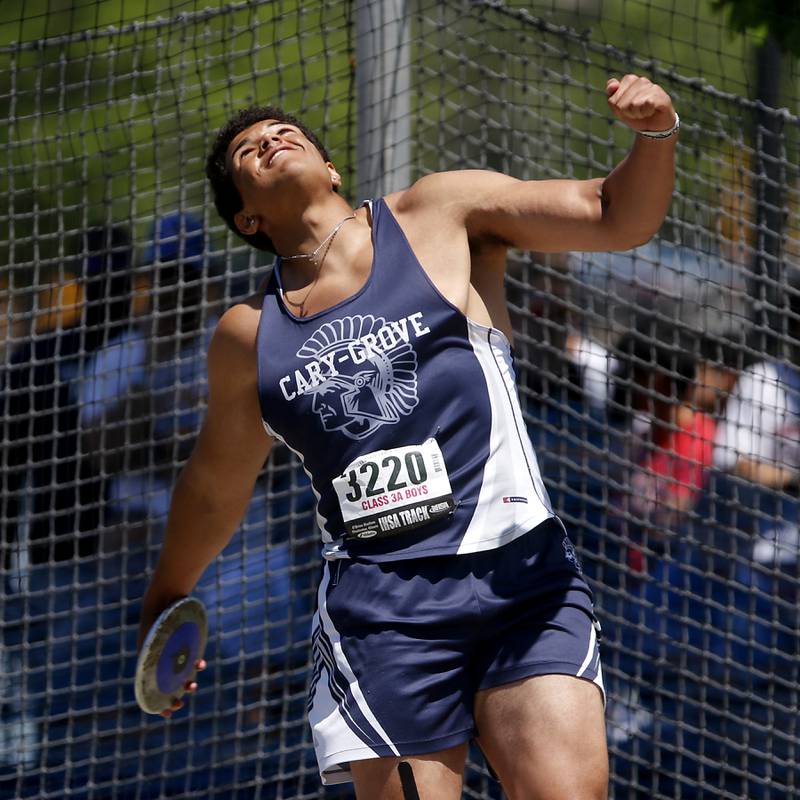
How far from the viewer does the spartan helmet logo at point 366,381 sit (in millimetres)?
2922

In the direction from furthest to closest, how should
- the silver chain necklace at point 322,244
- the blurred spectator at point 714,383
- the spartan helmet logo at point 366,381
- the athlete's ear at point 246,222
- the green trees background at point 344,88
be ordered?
the blurred spectator at point 714,383
the green trees background at point 344,88
the athlete's ear at point 246,222
the silver chain necklace at point 322,244
the spartan helmet logo at point 366,381

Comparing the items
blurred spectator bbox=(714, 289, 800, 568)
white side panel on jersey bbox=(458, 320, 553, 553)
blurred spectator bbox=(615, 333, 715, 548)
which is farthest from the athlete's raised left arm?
blurred spectator bbox=(714, 289, 800, 568)

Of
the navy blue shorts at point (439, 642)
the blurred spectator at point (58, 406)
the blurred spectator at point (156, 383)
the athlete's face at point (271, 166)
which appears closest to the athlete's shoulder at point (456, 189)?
the athlete's face at point (271, 166)

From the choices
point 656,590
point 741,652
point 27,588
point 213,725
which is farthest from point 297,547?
point 741,652

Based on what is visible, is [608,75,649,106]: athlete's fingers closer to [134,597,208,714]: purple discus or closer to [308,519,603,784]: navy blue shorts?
[308,519,603,784]: navy blue shorts

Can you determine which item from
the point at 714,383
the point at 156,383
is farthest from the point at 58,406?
the point at 714,383

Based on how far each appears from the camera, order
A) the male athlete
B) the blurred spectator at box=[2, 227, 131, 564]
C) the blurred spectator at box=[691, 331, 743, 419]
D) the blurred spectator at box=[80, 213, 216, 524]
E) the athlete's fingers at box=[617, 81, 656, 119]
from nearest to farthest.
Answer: the athlete's fingers at box=[617, 81, 656, 119]
the male athlete
the blurred spectator at box=[2, 227, 131, 564]
the blurred spectator at box=[80, 213, 216, 524]
the blurred spectator at box=[691, 331, 743, 419]

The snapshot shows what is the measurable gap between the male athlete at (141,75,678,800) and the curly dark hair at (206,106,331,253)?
348 millimetres

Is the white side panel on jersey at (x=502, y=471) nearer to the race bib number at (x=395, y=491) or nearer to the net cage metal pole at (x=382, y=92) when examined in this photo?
the race bib number at (x=395, y=491)

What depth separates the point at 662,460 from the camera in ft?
17.0

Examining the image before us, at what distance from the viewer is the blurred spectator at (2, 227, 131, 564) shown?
15.7ft

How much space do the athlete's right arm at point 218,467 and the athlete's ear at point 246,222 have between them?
11.3 inches

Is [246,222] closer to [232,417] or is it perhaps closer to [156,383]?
[232,417]

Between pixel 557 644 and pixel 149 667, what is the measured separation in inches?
47.0
